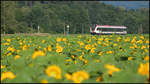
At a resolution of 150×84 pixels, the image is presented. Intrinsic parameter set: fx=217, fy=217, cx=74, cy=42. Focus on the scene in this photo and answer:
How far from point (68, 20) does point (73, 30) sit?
5756mm

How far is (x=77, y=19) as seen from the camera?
66562 mm

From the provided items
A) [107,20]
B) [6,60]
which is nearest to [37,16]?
[107,20]

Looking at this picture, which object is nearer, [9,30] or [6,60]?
[6,60]

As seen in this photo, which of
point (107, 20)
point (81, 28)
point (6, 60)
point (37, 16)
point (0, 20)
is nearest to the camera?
point (6, 60)

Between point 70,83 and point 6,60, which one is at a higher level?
point 70,83

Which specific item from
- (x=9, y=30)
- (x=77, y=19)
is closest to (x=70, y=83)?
(x=9, y=30)

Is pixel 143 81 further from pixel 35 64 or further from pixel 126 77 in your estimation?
Answer: pixel 35 64

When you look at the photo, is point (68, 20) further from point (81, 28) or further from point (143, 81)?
point (143, 81)

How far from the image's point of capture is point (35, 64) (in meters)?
1.39

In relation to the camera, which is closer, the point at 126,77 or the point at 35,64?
the point at 126,77

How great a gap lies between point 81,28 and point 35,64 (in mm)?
63036

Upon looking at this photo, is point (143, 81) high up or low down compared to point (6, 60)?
up

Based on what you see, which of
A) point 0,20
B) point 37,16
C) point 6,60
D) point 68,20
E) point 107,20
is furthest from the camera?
point 107,20

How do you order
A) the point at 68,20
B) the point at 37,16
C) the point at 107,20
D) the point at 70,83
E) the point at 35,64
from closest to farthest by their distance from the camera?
1. the point at 70,83
2. the point at 35,64
3. the point at 37,16
4. the point at 68,20
5. the point at 107,20
